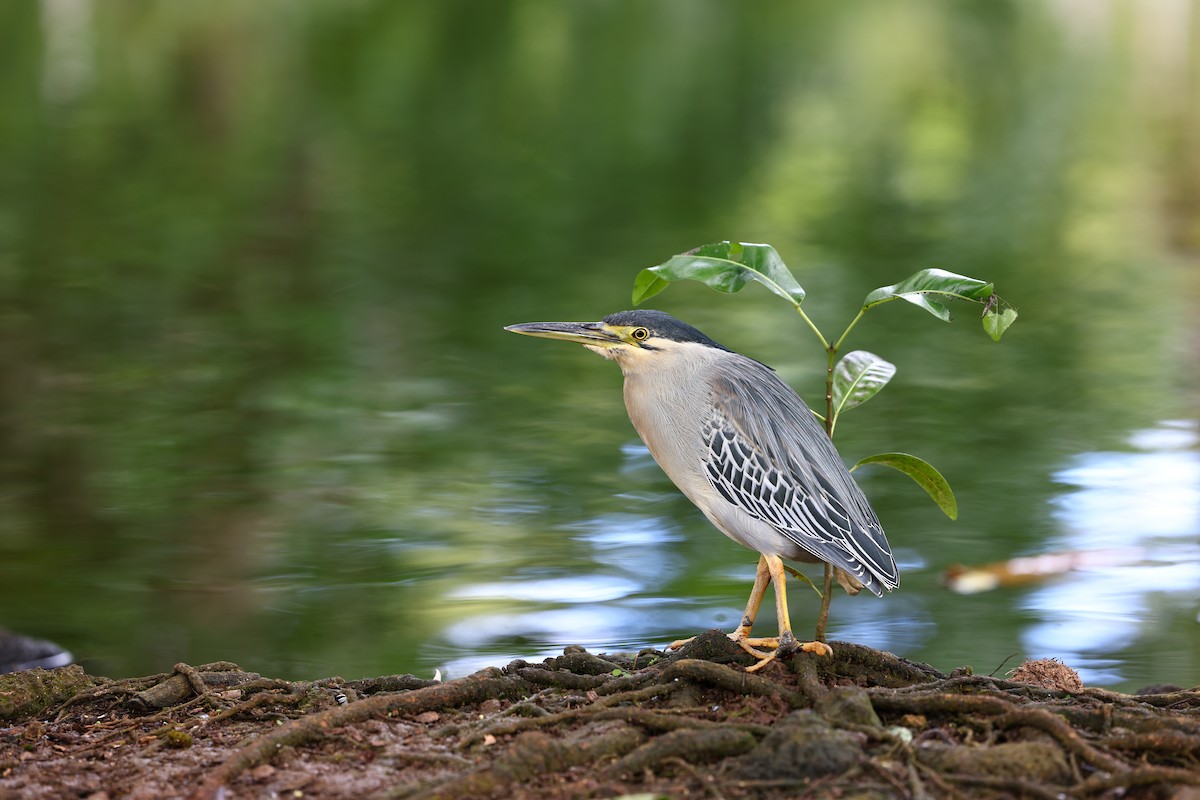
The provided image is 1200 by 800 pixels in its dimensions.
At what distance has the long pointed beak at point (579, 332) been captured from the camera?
3.77 metres

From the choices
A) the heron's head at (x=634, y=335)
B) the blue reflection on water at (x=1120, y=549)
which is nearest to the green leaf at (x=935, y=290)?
the heron's head at (x=634, y=335)

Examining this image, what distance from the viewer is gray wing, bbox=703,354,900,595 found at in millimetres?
3670

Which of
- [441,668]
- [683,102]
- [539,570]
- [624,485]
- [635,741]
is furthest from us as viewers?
[683,102]

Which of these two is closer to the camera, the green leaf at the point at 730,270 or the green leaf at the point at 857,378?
the green leaf at the point at 730,270

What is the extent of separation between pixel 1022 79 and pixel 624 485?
67.2 ft

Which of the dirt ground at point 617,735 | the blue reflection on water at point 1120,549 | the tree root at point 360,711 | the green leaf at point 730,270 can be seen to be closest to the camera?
the dirt ground at point 617,735

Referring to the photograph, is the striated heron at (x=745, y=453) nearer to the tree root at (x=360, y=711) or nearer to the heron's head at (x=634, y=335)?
the heron's head at (x=634, y=335)

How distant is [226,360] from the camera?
32.7 feet

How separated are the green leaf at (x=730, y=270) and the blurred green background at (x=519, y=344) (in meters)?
2.16

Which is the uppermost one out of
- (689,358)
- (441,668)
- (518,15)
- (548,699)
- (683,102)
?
(518,15)

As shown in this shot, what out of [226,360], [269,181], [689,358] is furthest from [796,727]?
[269,181]

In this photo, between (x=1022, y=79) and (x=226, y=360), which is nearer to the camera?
(x=226, y=360)

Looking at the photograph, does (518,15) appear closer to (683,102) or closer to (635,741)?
(683,102)

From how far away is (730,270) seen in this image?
148 inches
